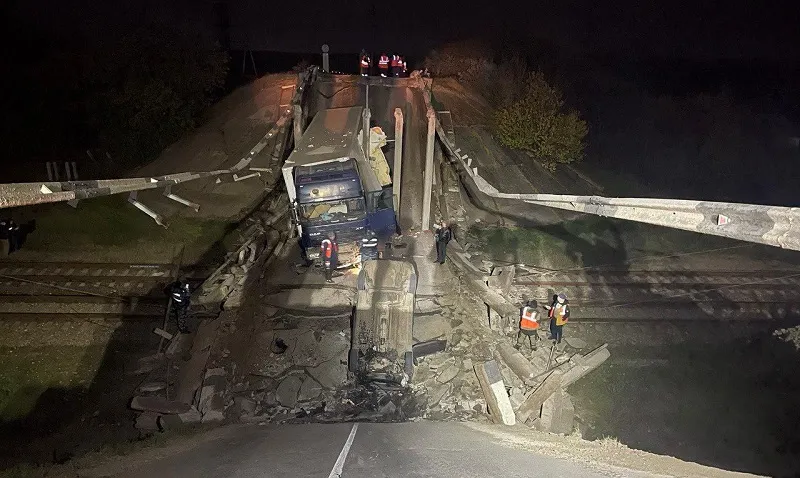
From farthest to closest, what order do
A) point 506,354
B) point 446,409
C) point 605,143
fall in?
point 605,143
point 506,354
point 446,409

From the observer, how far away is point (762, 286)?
1348cm

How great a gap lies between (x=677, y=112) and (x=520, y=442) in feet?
98.0

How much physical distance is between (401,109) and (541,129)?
6.47m

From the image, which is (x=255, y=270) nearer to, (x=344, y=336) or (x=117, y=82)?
(x=344, y=336)

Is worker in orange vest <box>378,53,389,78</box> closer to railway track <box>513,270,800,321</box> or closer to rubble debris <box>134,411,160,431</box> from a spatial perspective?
railway track <box>513,270,800,321</box>

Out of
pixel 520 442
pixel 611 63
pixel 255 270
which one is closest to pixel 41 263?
pixel 255 270

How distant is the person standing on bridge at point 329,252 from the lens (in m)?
11.9

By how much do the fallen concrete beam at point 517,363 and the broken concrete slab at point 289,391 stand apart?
4.12 m

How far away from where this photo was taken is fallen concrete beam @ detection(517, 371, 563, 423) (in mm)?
Answer: 8258

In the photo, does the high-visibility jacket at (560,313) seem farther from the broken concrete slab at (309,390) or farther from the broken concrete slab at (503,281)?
the broken concrete slab at (309,390)

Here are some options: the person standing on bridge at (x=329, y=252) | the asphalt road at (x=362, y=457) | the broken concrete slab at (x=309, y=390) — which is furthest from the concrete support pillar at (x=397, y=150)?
the asphalt road at (x=362, y=457)

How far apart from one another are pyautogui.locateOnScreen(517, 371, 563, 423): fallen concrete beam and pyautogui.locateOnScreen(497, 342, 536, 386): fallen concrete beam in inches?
33.5

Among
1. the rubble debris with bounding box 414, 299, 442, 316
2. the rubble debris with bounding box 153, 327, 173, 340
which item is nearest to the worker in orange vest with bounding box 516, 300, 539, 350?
the rubble debris with bounding box 414, 299, 442, 316

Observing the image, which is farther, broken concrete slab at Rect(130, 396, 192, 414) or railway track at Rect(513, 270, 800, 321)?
railway track at Rect(513, 270, 800, 321)
